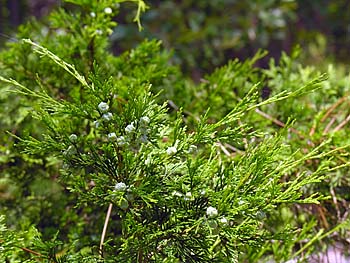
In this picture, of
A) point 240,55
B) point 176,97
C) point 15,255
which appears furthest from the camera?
point 240,55

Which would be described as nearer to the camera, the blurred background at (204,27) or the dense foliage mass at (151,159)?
the dense foliage mass at (151,159)

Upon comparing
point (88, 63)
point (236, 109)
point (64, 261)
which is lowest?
point (64, 261)

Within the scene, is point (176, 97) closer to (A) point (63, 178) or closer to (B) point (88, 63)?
(B) point (88, 63)

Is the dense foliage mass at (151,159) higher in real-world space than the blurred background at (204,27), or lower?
lower

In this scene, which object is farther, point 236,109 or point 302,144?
point 302,144

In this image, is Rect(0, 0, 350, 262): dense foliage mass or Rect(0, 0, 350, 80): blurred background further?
Rect(0, 0, 350, 80): blurred background

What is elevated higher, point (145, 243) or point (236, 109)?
point (236, 109)

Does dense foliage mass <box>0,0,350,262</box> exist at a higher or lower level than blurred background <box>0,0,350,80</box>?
lower

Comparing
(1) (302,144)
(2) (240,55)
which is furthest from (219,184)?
(2) (240,55)
